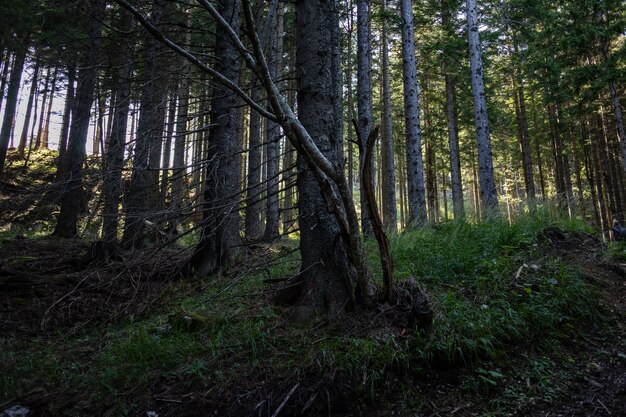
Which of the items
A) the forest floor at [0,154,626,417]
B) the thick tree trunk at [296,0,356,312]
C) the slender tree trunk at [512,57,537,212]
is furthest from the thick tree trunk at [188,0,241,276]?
the slender tree trunk at [512,57,537,212]

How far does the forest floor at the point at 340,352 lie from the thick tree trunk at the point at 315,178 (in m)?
0.25

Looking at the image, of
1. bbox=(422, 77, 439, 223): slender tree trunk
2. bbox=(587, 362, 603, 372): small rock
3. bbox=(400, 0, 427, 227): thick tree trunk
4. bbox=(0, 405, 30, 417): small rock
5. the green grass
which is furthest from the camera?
bbox=(422, 77, 439, 223): slender tree trunk

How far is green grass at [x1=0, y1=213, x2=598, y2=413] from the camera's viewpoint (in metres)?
2.84

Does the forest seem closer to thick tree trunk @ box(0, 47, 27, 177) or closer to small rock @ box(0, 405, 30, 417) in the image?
small rock @ box(0, 405, 30, 417)

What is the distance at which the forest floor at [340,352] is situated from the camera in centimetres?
269

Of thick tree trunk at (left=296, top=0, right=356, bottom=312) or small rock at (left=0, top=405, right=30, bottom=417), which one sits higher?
thick tree trunk at (left=296, top=0, right=356, bottom=312)

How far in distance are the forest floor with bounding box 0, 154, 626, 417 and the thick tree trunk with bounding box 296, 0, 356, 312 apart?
251 millimetres

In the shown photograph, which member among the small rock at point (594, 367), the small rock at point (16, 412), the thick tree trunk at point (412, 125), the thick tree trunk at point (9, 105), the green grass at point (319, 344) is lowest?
the small rock at point (16, 412)

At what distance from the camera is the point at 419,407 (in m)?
2.72

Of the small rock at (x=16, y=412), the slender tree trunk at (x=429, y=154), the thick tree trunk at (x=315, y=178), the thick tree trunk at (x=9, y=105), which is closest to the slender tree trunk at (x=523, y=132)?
the slender tree trunk at (x=429, y=154)

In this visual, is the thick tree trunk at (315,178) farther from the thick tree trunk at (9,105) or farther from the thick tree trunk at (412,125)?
the thick tree trunk at (9,105)

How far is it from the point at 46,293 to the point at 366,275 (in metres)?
4.85

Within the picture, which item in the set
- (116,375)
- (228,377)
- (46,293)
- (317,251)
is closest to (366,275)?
(317,251)

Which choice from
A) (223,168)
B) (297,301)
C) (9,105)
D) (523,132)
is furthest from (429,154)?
(9,105)
